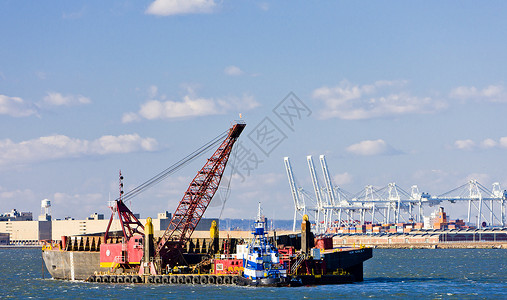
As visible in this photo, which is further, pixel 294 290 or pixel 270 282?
pixel 270 282

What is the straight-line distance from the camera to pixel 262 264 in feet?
274

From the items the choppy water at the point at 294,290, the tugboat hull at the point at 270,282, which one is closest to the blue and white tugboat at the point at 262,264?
the tugboat hull at the point at 270,282

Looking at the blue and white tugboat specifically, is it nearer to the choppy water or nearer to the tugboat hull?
the tugboat hull

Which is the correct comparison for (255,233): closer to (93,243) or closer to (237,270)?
(237,270)

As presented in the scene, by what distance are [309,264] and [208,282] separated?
11056 millimetres

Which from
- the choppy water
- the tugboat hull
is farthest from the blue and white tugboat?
the choppy water

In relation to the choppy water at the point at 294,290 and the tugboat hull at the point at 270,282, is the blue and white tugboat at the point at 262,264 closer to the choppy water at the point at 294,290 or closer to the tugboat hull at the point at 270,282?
the tugboat hull at the point at 270,282

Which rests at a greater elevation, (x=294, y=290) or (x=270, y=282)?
(x=270, y=282)

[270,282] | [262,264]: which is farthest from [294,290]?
[262,264]

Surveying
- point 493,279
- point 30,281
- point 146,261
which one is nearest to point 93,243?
point 30,281

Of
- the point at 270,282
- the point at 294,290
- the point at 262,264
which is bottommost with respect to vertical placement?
the point at 294,290

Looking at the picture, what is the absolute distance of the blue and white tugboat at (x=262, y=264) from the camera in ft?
273

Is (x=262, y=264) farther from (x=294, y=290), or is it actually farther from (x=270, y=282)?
(x=294, y=290)

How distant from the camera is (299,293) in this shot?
8012 cm
